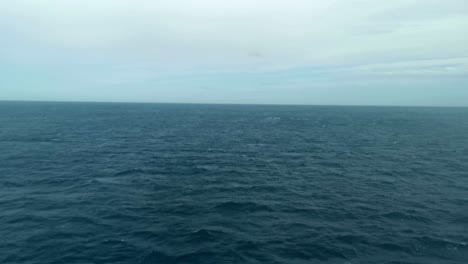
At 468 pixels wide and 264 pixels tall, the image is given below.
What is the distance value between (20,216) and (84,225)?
10.4m

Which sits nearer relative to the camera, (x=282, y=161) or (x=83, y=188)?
(x=83, y=188)

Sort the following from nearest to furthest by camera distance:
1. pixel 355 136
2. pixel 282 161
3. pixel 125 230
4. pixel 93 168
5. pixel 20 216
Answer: pixel 125 230 < pixel 20 216 < pixel 93 168 < pixel 282 161 < pixel 355 136

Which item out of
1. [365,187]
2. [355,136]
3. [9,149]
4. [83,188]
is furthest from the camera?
[355,136]

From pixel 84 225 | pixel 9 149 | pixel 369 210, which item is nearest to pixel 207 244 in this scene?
pixel 84 225

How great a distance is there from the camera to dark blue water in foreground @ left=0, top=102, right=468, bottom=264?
35.7m

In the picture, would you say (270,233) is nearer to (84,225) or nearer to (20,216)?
(84,225)

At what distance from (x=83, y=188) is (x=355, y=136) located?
10867 cm

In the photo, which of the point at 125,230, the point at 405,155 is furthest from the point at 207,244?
the point at 405,155

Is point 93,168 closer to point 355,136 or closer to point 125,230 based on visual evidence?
point 125,230

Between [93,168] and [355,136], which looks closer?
[93,168]

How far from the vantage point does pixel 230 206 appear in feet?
163

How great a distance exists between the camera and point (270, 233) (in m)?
40.5

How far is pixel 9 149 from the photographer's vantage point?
89.8 meters

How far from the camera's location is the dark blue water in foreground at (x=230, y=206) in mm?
35688
